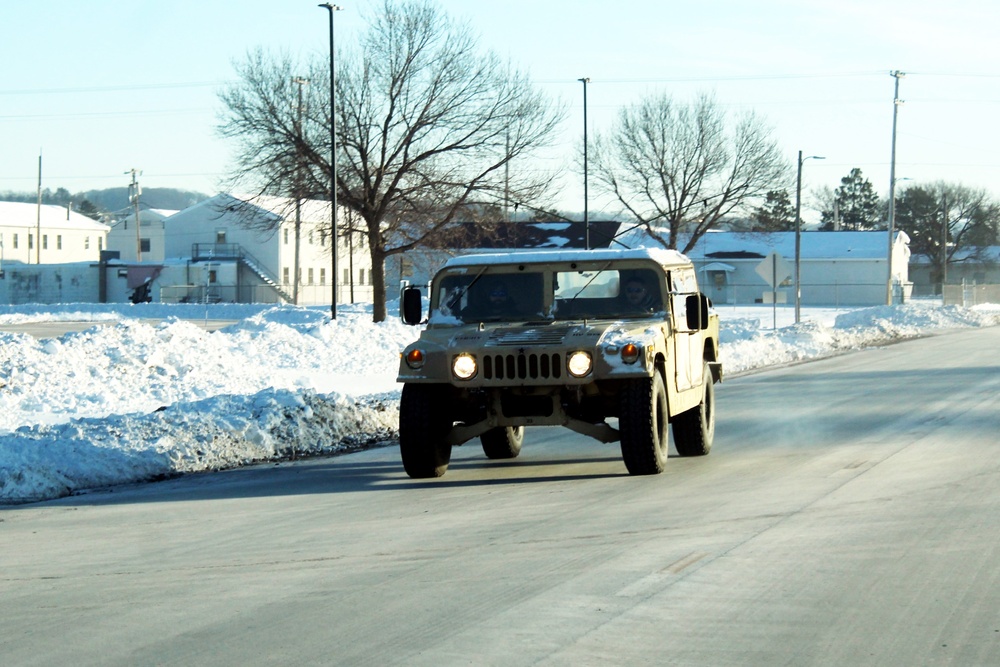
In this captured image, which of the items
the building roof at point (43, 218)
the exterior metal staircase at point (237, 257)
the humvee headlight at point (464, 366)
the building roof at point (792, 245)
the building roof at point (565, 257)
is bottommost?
the humvee headlight at point (464, 366)

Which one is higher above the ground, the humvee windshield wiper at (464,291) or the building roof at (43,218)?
the building roof at (43,218)

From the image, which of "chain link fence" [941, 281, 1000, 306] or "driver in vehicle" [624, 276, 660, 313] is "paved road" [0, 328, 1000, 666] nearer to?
"driver in vehicle" [624, 276, 660, 313]

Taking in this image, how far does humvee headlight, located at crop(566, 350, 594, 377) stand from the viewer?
438 inches

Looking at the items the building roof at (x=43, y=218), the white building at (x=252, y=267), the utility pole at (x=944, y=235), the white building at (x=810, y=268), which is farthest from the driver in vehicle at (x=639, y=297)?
the utility pole at (x=944, y=235)

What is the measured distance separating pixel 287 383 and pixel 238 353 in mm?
4577

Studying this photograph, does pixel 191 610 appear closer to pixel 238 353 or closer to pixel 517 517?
pixel 517 517

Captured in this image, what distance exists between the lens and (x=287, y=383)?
23.6 metres

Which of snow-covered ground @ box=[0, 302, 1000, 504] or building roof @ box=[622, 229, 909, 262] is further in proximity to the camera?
building roof @ box=[622, 229, 909, 262]

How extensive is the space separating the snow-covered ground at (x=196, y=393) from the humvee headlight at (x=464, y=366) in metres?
3.54

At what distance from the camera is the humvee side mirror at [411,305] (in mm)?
12438

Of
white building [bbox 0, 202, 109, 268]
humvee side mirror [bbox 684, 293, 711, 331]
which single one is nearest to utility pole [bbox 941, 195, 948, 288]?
white building [bbox 0, 202, 109, 268]

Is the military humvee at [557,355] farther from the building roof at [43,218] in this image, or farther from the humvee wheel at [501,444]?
the building roof at [43,218]

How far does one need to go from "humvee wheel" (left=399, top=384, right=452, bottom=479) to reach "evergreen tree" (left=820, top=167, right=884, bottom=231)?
136 metres

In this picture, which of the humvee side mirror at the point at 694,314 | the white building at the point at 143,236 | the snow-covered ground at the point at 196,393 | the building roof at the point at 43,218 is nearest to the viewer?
the humvee side mirror at the point at 694,314
